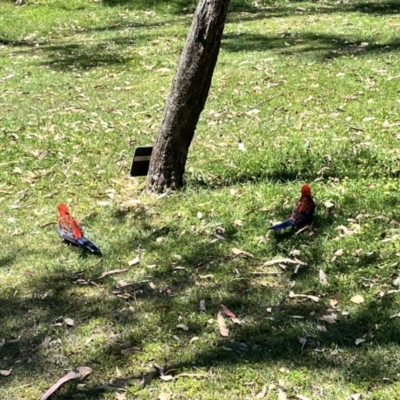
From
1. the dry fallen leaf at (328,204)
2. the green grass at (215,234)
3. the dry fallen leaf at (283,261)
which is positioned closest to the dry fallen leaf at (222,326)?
the green grass at (215,234)

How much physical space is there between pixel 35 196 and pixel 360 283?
3206 millimetres

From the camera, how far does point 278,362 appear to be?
3.38 m

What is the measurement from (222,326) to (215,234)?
116 centimetres

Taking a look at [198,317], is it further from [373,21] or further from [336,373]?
[373,21]

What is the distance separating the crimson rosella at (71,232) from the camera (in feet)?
14.9

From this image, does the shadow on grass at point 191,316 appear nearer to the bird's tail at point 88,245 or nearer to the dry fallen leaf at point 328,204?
the bird's tail at point 88,245

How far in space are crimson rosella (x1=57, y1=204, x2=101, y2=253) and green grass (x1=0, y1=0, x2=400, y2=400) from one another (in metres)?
0.11

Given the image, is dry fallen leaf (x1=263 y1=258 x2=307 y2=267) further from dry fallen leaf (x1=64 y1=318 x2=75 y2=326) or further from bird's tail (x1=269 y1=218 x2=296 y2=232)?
dry fallen leaf (x1=64 y1=318 x2=75 y2=326)

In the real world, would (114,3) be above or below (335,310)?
above

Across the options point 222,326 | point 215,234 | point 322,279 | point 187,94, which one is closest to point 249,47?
point 187,94

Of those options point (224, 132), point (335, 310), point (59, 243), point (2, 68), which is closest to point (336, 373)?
point (335, 310)

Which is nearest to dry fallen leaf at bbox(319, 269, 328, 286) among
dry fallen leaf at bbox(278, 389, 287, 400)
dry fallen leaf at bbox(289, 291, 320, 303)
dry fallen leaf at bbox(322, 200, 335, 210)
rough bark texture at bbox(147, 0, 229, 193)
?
dry fallen leaf at bbox(289, 291, 320, 303)

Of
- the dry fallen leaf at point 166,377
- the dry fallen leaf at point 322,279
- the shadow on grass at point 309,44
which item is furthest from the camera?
the shadow on grass at point 309,44

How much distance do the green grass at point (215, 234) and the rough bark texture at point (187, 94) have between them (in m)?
0.25
